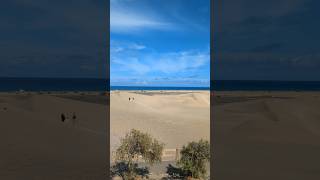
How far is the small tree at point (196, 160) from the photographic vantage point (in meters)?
15.2

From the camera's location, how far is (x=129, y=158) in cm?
1527

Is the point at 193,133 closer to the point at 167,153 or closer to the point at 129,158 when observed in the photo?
the point at 167,153

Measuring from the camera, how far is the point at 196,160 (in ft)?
50.2
